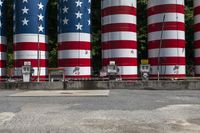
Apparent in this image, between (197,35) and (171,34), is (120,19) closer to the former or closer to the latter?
(171,34)

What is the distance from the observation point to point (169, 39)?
103 ft

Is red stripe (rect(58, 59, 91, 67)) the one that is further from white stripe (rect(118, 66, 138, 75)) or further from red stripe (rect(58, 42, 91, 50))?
white stripe (rect(118, 66, 138, 75))

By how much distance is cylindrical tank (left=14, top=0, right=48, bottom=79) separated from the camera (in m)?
32.3

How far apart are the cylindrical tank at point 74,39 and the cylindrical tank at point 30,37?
5.33 feet

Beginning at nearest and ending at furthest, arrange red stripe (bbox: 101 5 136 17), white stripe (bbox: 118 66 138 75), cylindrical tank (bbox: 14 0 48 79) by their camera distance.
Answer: white stripe (bbox: 118 66 138 75), red stripe (bbox: 101 5 136 17), cylindrical tank (bbox: 14 0 48 79)

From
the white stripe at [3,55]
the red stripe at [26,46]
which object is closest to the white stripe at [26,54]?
the red stripe at [26,46]

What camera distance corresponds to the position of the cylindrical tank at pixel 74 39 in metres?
31.8

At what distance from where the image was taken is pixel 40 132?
35.4ft

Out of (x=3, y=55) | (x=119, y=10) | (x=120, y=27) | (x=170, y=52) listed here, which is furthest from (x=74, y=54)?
(x=170, y=52)

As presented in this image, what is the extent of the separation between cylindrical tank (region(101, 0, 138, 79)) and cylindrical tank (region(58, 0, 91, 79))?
1.71 meters

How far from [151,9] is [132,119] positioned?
20.8 metres

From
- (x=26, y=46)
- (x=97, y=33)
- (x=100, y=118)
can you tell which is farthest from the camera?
(x=97, y=33)

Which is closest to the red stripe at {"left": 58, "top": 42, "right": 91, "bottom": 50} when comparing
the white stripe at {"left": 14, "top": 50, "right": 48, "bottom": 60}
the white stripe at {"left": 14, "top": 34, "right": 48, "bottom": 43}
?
the white stripe at {"left": 14, "top": 34, "right": 48, "bottom": 43}

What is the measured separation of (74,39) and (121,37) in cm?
395
